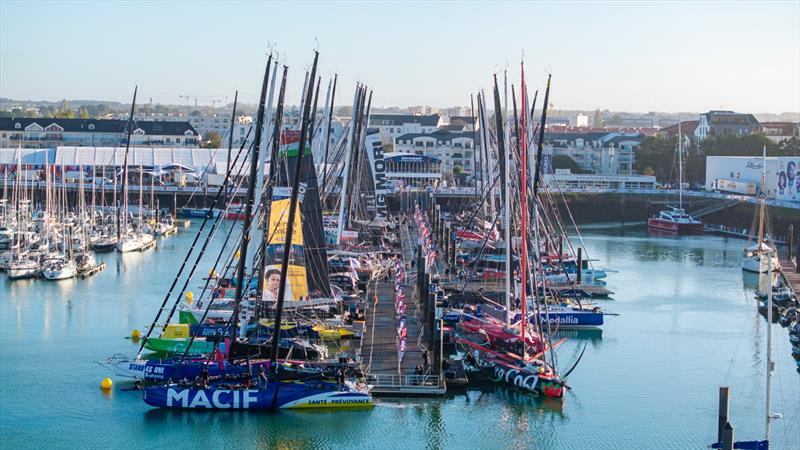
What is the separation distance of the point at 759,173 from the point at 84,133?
59.5 meters

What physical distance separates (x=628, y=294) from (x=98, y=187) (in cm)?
4177

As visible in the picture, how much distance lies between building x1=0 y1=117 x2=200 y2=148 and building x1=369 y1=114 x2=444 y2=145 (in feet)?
61.8

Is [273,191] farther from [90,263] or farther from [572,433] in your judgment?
[90,263]

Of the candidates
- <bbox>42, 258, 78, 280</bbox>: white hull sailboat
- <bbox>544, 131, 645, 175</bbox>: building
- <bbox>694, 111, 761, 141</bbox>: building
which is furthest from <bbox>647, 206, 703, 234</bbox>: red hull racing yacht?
<bbox>42, 258, 78, 280</bbox>: white hull sailboat

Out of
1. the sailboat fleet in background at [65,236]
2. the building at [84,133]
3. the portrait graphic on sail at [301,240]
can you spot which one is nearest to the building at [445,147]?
the building at [84,133]

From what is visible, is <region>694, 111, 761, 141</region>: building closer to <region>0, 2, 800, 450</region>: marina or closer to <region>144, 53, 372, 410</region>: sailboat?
<region>0, 2, 800, 450</region>: marina

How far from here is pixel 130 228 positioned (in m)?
61.7

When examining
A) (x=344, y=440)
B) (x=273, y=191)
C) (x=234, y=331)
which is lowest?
(x=344, y=440)

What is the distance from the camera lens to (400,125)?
120062 mm

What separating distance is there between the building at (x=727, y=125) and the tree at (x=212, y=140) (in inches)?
1675

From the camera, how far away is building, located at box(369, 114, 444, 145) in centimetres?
11838

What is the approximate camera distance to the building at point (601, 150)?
334 feet

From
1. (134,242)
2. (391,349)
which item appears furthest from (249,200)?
(134,242)

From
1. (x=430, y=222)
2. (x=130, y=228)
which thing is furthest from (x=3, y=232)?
(x=430, y=222)
